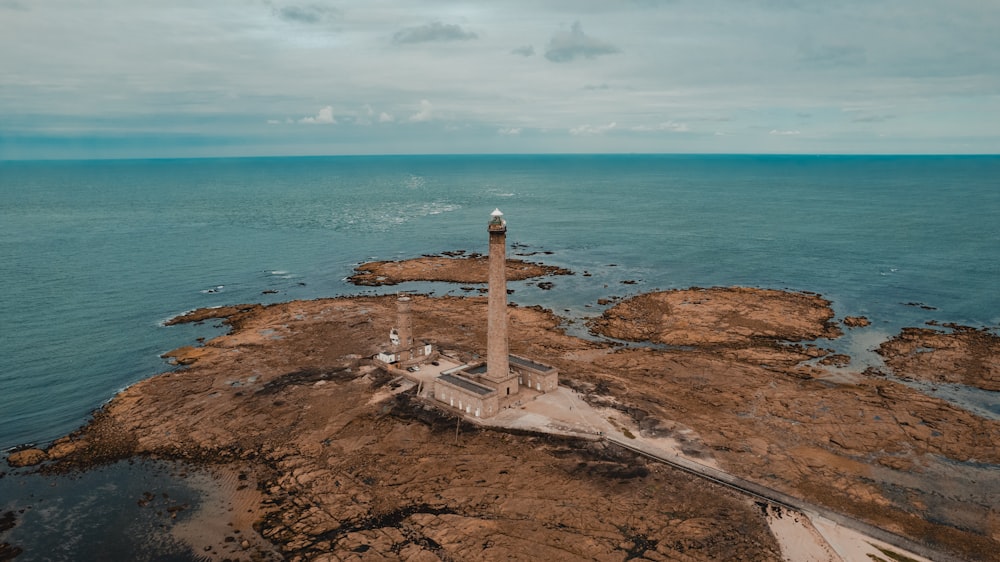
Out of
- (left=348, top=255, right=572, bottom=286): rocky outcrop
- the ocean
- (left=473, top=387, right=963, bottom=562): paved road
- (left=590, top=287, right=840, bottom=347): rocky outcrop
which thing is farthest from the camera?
(left=348, top=255, right=572, bottom=286): rocky outcrop

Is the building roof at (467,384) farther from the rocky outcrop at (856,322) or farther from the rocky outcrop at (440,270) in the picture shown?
the rocky outcrop at (856,322)

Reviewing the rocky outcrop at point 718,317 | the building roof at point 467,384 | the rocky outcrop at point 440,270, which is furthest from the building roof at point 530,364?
the rocky outcrop at point 440,270

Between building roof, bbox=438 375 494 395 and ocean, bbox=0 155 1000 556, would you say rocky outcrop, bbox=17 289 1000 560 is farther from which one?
ocean, bbox=0 155 1000 556

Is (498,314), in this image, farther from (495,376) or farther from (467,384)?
(467,384)

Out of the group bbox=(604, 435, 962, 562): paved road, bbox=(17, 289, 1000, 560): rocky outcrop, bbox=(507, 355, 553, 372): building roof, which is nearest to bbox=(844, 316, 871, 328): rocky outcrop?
bbox=(17, 289, 1000, 560): rocky outcrop

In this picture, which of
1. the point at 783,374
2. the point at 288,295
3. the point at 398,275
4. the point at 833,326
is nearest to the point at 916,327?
the point at 833,326

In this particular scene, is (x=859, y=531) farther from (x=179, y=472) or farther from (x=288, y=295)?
(x=288, y=295)
